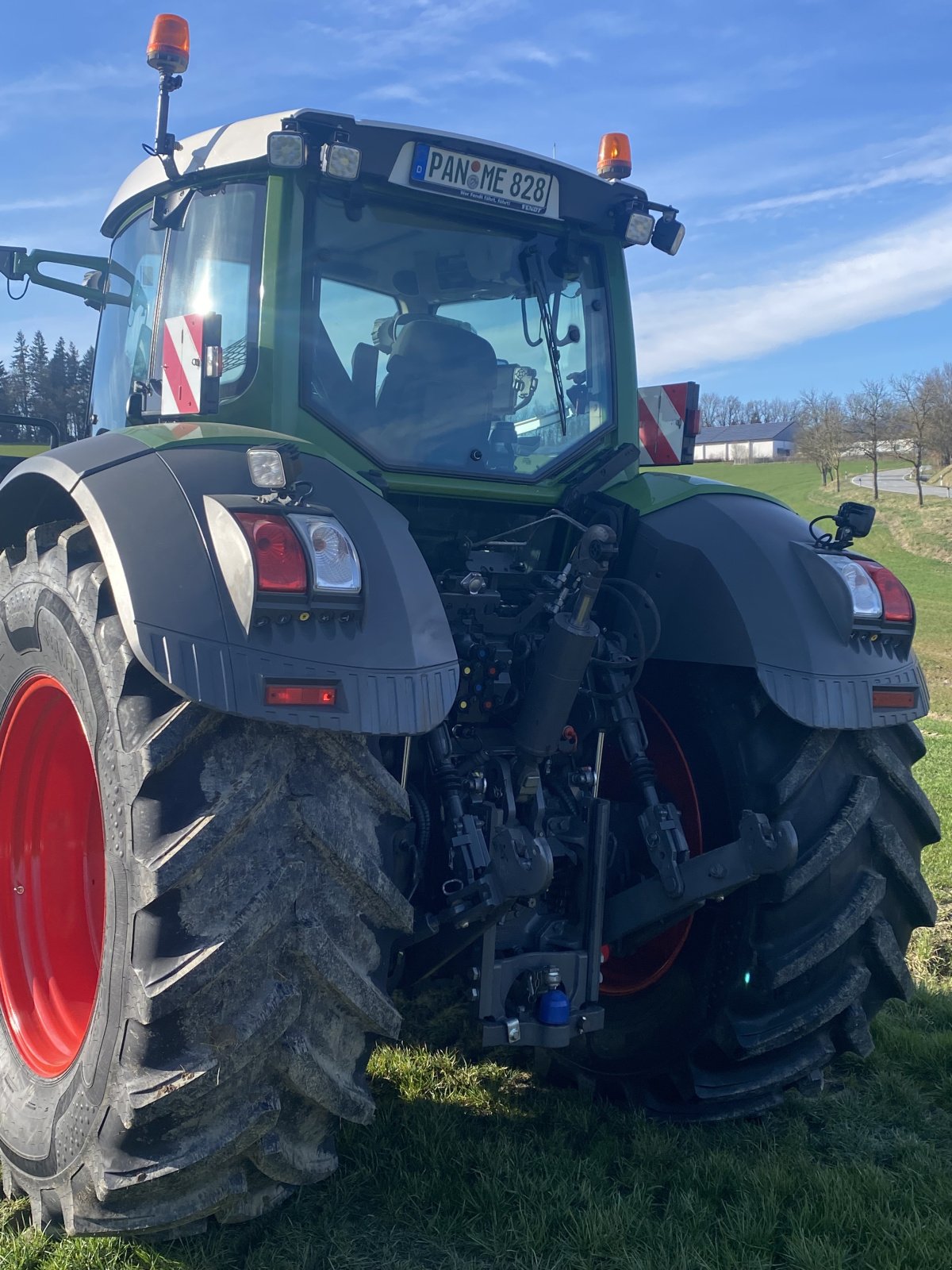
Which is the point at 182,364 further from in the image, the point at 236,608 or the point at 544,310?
the point at 236,608

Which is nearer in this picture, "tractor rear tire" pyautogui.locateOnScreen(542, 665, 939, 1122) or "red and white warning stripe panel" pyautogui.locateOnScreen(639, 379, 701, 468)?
"tractor rear tire" pyautogui.locateOnScreen(542, 665, 939, 1122)

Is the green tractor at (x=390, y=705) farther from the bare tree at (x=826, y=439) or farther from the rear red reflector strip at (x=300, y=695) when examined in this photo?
the bare tree at (x=826, y=439)

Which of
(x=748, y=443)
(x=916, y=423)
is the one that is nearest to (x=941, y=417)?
(x=916, y=423)

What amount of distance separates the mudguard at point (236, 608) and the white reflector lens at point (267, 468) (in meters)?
0.05

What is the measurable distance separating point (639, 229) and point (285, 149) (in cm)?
125

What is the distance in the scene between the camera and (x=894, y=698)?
2951 millimetres

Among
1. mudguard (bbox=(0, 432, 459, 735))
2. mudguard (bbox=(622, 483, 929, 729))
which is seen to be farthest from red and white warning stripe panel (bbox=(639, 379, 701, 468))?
mudguard (bbox=(0, 432, 459, 735))

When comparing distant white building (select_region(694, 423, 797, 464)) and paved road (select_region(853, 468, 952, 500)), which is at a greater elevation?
distant white building (select_region(694, 423, 797, 464))

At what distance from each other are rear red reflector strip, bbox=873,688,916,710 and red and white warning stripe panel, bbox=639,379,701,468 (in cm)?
134

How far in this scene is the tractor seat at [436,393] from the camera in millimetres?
3141

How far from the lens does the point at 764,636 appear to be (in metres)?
2.93

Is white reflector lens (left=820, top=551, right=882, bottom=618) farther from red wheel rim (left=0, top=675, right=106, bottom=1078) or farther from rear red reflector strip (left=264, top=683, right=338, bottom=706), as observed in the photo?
red wheel rim (left=0, top=675, right=106, bottom=1078)

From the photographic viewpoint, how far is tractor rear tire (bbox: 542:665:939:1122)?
2.90 meters

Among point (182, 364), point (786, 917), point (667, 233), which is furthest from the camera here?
point (667, 233)
